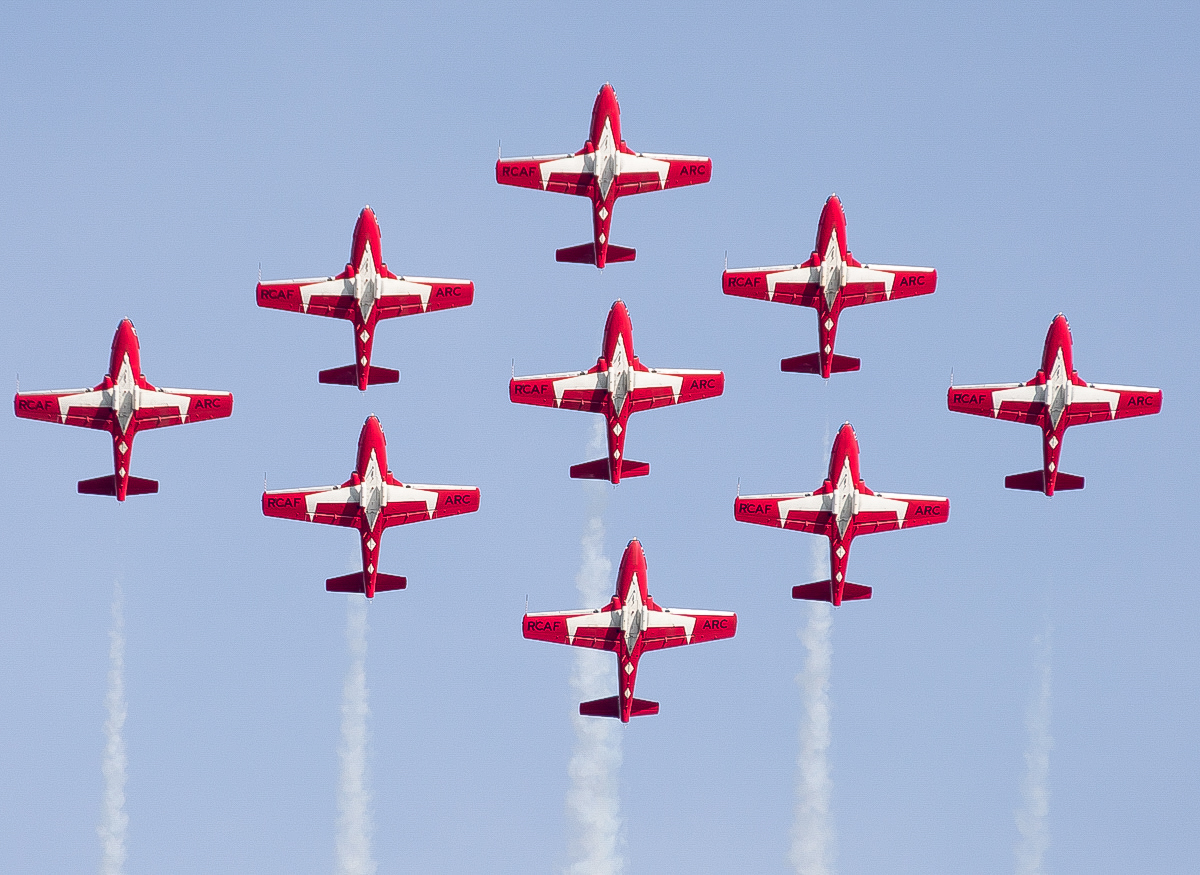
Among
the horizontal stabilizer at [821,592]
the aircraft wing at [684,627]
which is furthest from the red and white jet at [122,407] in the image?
the horizontal stabilizer at [821,592]

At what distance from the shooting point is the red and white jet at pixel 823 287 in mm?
173125

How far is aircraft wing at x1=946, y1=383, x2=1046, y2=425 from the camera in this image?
17338 centimetres

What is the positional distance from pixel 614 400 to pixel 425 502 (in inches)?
448

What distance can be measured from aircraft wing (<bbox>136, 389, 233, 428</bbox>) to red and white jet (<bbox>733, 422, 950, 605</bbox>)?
2822 centimetres

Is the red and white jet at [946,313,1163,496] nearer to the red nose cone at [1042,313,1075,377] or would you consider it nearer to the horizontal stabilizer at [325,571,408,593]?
the red nose cone at [1042,313,1075,377]

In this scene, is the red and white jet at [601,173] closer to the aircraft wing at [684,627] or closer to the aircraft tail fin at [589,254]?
the aircraft tail fin at [589,254]

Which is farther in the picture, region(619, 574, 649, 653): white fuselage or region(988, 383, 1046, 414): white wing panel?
region(988, 383, 1046, 414): white wing panel

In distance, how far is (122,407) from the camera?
17112cm

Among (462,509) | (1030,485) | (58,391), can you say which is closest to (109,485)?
(58,391)

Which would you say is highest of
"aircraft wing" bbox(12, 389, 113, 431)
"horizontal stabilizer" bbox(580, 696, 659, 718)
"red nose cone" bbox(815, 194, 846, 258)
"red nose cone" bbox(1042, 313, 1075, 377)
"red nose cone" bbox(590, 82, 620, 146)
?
"red nose cone" bbox(590, 82, 620, 146)

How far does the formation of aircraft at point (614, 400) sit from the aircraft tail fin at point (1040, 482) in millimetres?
76

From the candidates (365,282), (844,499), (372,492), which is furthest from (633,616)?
(365,282)

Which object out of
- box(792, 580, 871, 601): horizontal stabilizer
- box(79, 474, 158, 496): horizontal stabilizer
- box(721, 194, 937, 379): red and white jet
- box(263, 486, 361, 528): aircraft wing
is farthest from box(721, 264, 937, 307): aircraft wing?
box(79, 474, 158, 496): horizontal stabilizer

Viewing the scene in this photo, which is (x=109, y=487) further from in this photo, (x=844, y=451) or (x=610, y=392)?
(x=844, y=451)
